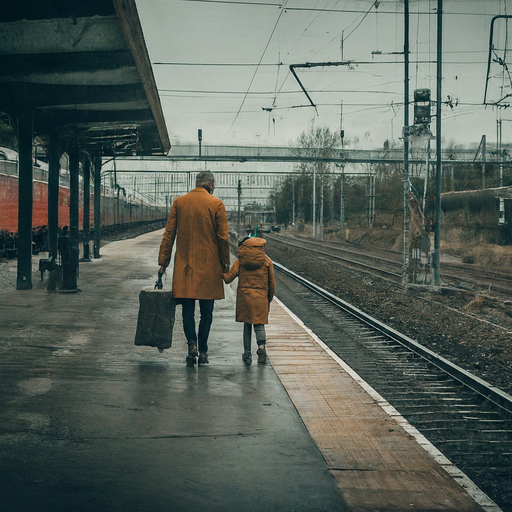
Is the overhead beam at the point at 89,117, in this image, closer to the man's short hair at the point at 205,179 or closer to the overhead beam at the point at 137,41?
the overhead beam at the point at 137,41

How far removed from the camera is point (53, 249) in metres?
16.4

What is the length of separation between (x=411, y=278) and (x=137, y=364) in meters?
12.0

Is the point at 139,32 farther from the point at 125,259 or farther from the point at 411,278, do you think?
the point at 125,259

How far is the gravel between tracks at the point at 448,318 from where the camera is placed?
8492mm

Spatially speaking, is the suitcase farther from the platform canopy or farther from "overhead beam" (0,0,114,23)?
"overhead beam" (0,0,114,23)

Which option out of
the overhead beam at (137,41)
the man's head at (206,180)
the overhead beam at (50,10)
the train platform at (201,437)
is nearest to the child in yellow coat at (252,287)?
the train platform at (201,437)

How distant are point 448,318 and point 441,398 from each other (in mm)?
6040

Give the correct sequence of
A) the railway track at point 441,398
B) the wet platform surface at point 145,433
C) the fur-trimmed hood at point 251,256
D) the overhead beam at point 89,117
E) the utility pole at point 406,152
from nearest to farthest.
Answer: the wet platform surface at point 145,433
the railway track at point 441,398
the fur-trimmed hood at point 251,256
the overhead beam at point 89,117
the utility pole at point 406,152

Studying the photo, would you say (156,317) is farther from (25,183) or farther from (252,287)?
(25,183)

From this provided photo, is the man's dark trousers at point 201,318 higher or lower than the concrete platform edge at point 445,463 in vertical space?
higher

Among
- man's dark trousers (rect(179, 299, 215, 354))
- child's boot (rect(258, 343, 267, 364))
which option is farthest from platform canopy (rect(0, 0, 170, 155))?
child's boot (rect(258, 343, 267, 364))

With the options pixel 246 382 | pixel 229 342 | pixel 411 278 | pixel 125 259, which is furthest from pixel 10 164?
Answer: pixel 246 382

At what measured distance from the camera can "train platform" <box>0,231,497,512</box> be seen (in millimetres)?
3520

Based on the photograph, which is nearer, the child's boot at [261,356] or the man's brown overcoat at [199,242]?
the man's brown overcoat at [199,242]
